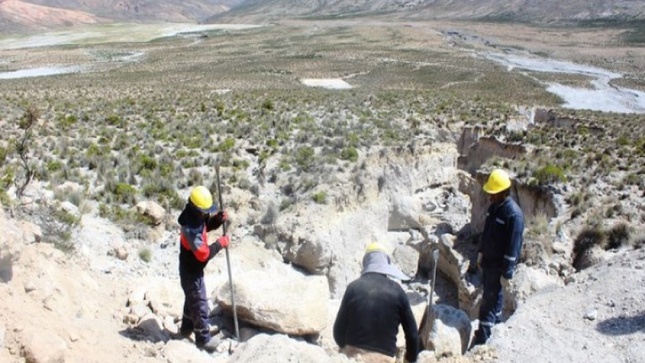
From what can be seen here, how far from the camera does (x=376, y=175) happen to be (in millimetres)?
16266

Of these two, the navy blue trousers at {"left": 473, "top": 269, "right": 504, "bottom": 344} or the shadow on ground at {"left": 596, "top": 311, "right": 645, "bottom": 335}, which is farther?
the navy blue trousers at {"left": 473, "top": 269, "right": 504, "bottom": 344}

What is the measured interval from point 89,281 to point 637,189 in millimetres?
12875

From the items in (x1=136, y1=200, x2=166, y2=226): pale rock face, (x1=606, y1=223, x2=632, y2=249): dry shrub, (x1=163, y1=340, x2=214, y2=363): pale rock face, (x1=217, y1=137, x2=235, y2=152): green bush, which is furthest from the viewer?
Answer: (x1=217, y1=137, x2=235, y2=152): green bush

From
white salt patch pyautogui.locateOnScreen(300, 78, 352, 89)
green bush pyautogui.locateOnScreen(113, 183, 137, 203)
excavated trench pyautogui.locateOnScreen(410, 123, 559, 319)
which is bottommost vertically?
white salt patch pyautogui.locateOnScreen(300, 78, 352, 89)

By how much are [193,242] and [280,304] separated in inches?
70.4

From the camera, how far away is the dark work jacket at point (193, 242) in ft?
22.0

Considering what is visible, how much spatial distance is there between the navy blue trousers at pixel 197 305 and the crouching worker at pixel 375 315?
2.30 m

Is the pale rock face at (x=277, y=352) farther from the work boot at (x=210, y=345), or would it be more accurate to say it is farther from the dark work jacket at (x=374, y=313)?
the work boot at (x=210, y=345)

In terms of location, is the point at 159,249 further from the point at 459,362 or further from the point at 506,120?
the point at 506,120

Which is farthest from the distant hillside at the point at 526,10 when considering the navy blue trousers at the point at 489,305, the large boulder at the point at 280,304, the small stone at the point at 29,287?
the small stone at the point at 29,287

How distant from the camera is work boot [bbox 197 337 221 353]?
729 cm

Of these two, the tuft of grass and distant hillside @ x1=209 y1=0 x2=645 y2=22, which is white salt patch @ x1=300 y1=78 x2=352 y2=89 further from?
distant hillside @ x1=209 y1=0 x2=645 y2=22

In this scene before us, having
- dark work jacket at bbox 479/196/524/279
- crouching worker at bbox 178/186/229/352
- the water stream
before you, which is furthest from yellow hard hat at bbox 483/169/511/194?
the water stream

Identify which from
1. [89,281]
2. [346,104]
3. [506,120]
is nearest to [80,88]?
[346,104]
